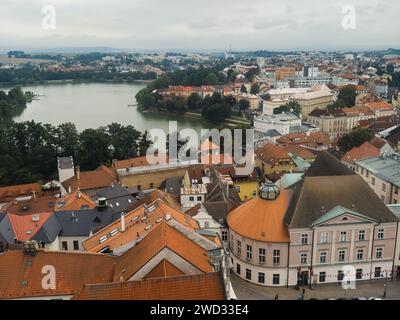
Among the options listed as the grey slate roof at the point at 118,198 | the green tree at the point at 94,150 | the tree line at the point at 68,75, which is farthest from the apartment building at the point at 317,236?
the tree line at the point at 68,75

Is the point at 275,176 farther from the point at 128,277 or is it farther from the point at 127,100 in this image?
the point at 127,100

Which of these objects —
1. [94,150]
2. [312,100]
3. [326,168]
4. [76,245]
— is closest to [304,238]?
[326,168]

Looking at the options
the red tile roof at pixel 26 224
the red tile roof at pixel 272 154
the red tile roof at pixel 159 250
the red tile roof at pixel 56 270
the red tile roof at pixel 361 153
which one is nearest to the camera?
the red tile roof at pixel 159 250

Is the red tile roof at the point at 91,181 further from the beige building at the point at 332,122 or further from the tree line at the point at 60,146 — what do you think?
the beige building at the point at 332,122

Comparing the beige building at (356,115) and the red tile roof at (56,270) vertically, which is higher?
the beige building at (356,115)

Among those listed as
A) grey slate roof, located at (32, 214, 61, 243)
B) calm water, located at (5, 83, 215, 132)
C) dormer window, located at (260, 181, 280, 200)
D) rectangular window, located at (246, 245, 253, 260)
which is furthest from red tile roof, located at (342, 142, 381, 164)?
calm water, located at (5, 83, 215, 132)
